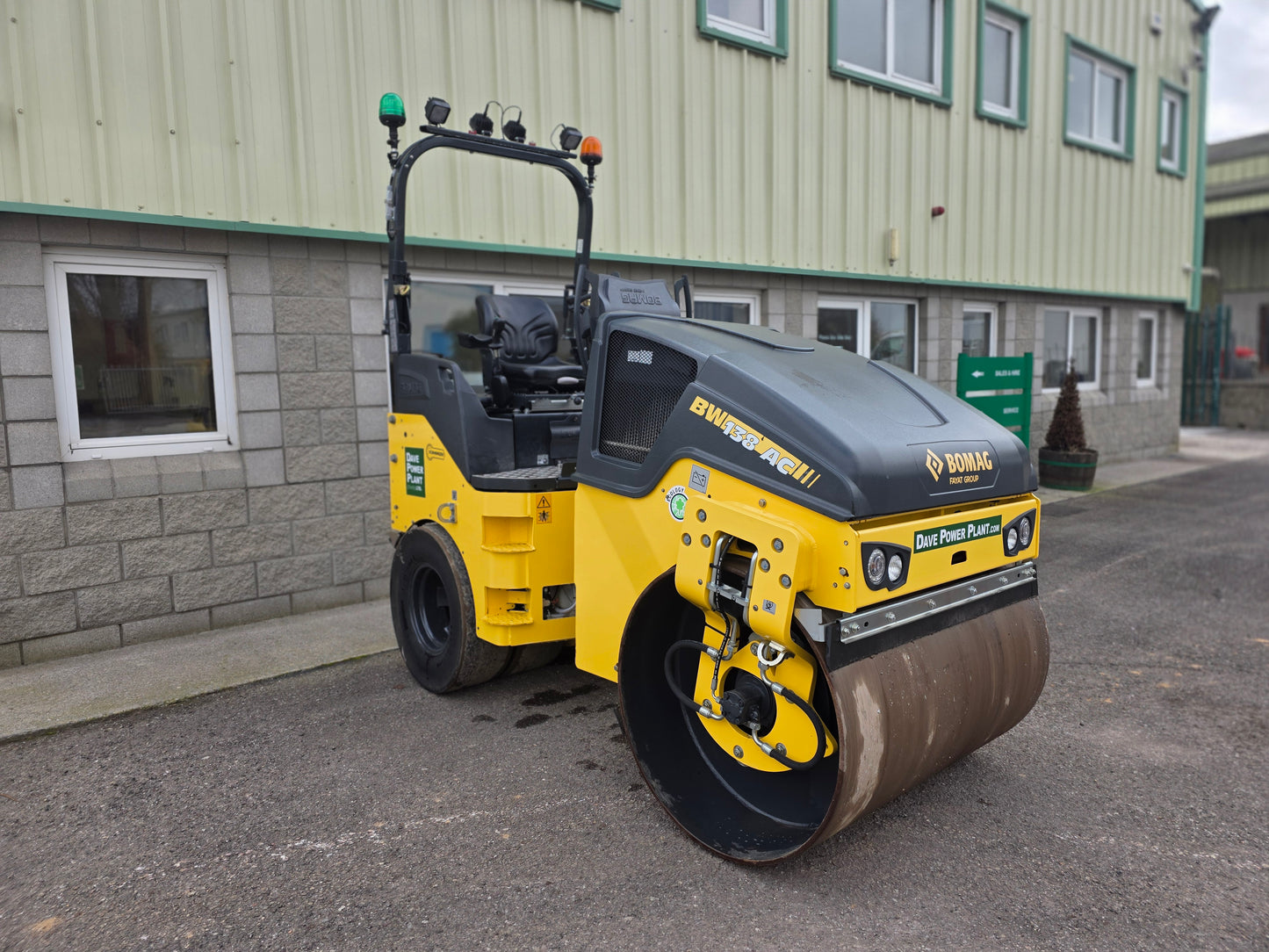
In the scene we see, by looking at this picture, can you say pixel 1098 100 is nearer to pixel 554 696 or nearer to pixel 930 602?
pixel 554 696

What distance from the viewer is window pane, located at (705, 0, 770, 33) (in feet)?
26.5

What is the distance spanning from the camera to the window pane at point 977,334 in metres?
11.1

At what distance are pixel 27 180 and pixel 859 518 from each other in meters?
4.93

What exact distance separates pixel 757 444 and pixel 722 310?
589 centimetres

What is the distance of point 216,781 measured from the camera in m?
3.74

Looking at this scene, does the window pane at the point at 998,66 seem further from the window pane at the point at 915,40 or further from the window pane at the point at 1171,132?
the window pane at the point at 1171,132

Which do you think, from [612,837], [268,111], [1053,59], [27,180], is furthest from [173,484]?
[1053,59]

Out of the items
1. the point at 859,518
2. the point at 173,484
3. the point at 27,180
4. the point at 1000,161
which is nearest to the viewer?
the point at 859,518

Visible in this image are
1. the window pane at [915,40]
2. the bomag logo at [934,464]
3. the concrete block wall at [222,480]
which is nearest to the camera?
the bomag logo at [934,464]

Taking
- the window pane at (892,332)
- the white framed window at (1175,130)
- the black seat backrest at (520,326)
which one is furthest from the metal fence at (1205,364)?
the black seat backrest at (520,326)

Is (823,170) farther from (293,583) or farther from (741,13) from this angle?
(293,583)

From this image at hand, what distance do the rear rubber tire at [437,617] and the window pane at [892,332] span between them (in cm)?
671

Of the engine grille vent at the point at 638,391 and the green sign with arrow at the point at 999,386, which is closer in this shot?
the engine grille vent at the point at 638,391

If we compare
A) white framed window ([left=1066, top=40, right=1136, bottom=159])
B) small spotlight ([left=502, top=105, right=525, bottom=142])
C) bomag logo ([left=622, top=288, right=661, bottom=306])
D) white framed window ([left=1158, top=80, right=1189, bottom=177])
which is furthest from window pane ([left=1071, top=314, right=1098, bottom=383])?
bomag logo ([left=622, top=288, right=661, bottom=306])
